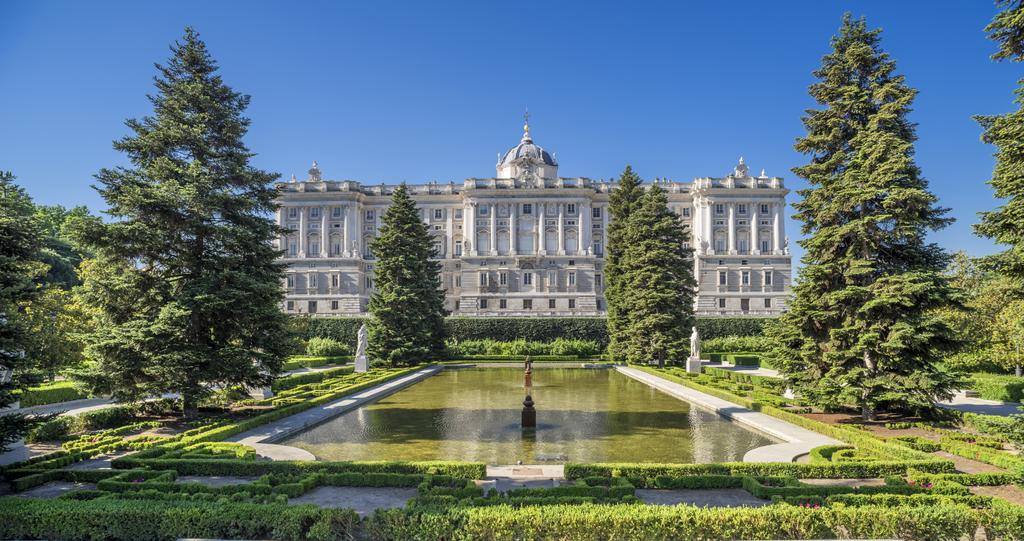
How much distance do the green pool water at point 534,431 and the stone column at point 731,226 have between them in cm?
5060

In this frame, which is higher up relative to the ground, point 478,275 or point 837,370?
point 478,275

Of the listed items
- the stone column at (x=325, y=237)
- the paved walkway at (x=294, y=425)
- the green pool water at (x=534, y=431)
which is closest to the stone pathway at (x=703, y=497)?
the green pool water at (x=534, y=431)

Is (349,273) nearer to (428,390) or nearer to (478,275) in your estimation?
(478,275)

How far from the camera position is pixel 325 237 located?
236ft

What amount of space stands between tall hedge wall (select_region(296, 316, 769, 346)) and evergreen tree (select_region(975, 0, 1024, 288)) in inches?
1693

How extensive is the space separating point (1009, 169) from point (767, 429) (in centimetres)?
883

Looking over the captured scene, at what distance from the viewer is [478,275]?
2739 inches

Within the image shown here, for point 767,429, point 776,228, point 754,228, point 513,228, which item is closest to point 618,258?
point 513,228

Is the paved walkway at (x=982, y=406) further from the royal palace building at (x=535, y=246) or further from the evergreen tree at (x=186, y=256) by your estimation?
the royal palace building at (x=535, y=246)

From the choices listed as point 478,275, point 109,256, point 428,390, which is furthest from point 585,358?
point 109,256

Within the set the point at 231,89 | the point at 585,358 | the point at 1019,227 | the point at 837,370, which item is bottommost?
the point at 585,358

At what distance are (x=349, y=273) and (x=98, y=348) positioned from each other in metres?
57.1

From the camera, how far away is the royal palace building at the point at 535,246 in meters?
69.4

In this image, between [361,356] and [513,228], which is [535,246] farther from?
[361,356]
